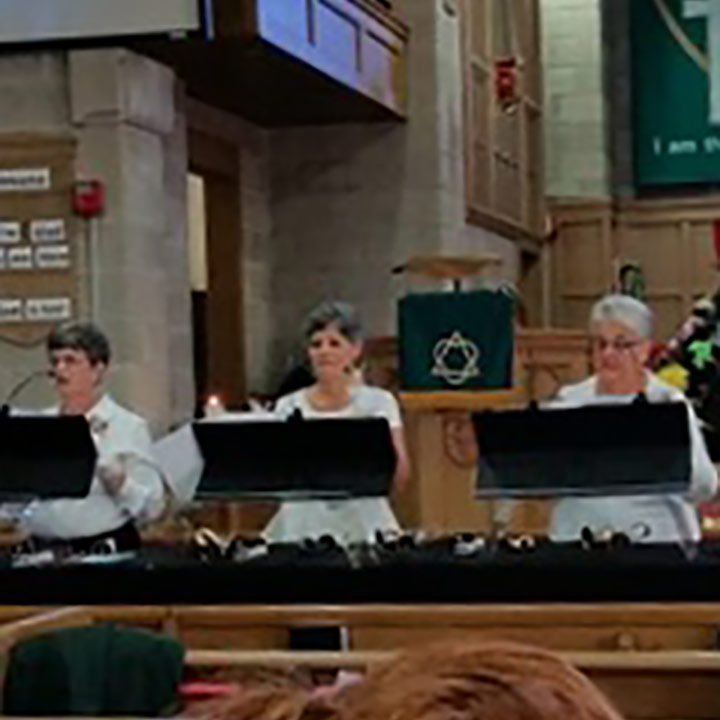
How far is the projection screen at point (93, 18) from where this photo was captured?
779cm

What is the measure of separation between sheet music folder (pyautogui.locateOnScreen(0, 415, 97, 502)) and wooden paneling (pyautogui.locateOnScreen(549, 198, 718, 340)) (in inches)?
412

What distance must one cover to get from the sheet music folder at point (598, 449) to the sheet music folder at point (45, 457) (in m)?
1.01

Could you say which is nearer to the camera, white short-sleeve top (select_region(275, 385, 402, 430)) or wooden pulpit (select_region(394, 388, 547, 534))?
white short-sleeve top (select_region(275, 385, 402, 430))

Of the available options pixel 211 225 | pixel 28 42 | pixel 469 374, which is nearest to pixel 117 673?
pixel 469 374

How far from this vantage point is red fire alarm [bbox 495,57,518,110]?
13.1 m

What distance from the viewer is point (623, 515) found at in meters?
4.48

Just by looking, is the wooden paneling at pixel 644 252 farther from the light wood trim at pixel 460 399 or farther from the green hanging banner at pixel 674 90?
the light wood trim at pixel 460 399

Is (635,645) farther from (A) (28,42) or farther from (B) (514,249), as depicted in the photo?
(B) (514,249)

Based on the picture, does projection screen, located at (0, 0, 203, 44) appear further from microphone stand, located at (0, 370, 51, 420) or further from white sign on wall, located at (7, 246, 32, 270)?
microphone stand, located at (0, 370, 51, 420)

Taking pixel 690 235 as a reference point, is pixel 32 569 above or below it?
below

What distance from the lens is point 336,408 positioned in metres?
4.71

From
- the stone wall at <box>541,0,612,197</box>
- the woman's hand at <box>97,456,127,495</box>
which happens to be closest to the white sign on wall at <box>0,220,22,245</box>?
the woman's hand at <box>97,456,127,495</box>

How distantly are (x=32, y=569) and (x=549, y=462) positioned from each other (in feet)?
4.10

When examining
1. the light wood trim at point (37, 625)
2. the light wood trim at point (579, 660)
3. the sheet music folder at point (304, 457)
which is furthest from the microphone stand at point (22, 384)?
the light wood trim at point (579, 660)
